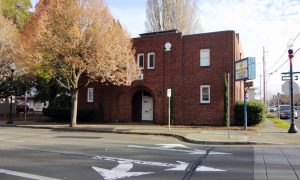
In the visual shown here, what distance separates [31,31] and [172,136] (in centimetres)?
1161

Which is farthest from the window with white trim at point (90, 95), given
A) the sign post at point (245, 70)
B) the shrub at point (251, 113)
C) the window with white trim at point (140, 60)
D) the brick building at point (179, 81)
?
the sign post at point (245, 70)

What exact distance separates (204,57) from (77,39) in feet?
31.4

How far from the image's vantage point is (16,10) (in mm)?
44312

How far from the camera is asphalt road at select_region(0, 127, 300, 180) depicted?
8938 mm

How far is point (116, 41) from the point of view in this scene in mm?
24656

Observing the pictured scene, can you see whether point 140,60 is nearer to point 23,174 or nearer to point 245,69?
point 245,69

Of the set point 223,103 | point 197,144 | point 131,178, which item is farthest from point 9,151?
point 223,103

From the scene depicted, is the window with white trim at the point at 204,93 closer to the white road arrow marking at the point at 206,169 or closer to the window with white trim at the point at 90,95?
the window with white trim at the point at 90,95

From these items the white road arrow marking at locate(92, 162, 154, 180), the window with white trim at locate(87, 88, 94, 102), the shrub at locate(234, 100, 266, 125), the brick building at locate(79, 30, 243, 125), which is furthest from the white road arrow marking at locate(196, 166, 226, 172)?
the window with white trim at locate(87, 88, 94, 102)

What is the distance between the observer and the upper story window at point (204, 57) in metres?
27.2

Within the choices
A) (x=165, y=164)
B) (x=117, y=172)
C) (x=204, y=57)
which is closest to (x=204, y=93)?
(x=204, y=57)

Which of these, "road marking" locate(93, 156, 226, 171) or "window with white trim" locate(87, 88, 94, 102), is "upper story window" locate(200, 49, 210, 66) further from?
"road marking" locate(93, 156, 226, 171)

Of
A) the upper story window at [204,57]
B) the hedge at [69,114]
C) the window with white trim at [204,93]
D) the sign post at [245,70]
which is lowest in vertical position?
the hedge at [69,114]

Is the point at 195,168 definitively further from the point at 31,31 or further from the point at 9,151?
the point at 31,31
